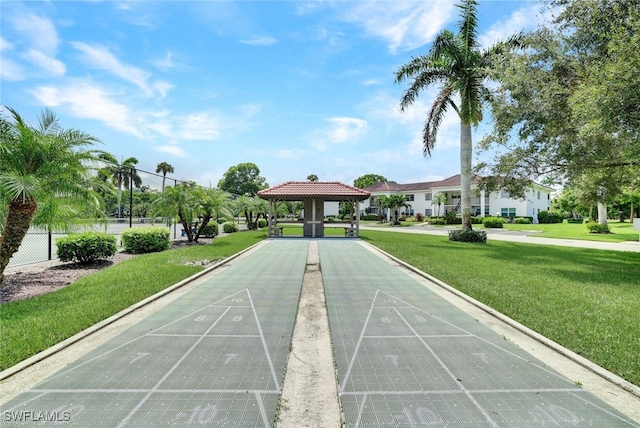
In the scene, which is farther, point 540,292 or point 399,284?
point 399,284

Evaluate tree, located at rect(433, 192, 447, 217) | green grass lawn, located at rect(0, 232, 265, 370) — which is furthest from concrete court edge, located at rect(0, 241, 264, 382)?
tree, located at rect(433, 192, 447, 217)

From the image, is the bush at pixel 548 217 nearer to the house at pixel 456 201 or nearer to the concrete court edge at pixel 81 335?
the house at pixel 456 201

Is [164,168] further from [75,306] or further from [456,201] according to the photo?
[75,306]

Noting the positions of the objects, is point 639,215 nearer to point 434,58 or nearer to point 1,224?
point 434,58

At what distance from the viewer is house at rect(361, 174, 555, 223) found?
4631 cm

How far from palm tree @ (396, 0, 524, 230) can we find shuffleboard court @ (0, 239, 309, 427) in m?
16.2

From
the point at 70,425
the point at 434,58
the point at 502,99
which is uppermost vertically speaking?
the point at 434,58

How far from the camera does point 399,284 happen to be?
8.33 metres

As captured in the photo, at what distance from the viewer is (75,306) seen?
6.07 m

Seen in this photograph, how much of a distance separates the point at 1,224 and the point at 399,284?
991 centimetres

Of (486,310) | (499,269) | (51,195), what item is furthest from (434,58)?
(51,195)

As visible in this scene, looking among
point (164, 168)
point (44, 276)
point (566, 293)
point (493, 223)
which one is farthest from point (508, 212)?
point (164, 168)

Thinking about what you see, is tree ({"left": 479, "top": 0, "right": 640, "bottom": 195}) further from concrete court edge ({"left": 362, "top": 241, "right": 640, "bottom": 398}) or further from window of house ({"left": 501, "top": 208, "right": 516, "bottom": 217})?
window of house ({"left": 501, "top": 208, "right": 516, "bottom": 217})

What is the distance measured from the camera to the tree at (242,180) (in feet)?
232
